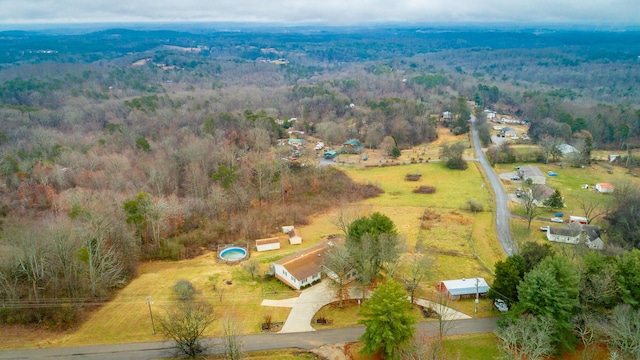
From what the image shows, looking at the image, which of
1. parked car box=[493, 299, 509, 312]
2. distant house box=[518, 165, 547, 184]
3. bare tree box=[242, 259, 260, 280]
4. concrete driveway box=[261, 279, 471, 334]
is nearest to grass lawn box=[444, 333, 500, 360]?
concrete driveway box=[261, 279, 471, 334]

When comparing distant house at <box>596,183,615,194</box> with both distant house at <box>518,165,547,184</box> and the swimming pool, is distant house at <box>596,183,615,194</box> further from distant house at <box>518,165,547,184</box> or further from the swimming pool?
the swimming pool

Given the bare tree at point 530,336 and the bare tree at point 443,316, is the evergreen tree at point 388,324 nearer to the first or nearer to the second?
the bare tree at point 443,316

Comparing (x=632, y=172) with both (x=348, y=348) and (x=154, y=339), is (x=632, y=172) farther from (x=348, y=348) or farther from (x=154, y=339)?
(x=154, y=339)

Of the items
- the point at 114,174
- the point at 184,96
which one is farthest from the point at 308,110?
the point at 114,174

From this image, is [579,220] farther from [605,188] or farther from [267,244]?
[267,244]

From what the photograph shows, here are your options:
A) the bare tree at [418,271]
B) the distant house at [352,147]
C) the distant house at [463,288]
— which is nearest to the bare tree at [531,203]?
the distant house at [463,288]

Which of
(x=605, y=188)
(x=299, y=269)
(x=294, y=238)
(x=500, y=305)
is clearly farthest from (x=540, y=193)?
(x=299, y=269)
